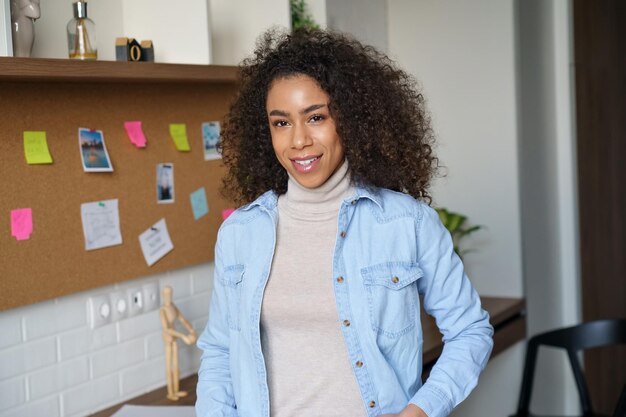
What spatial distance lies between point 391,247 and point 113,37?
1.30m

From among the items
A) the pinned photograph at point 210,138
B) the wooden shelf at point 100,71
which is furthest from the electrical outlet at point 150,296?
the wooden shelf at point 100,71

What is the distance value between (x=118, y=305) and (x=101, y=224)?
0.25 metres

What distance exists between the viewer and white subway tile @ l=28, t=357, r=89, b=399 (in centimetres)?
222

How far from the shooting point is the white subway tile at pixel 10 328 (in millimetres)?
2139

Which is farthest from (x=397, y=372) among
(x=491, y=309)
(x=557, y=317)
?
(x=557, y=317)

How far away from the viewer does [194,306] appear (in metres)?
2.78

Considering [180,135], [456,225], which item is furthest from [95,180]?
[456,225]

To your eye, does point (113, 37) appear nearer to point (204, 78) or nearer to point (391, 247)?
point (204, 78)

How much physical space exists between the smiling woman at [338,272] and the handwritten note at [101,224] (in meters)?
0.77

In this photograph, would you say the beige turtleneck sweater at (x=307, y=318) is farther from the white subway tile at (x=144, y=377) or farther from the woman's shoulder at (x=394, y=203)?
the white subway tile at (x=144, y=377)

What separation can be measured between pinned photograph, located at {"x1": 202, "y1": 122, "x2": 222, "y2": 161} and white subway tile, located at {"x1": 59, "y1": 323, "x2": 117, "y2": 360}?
65 cm

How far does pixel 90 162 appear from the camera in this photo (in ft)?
7.76

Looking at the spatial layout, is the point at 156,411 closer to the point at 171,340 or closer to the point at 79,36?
the point at 171,340

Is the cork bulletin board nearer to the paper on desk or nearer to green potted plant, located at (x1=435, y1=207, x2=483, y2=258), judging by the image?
the paper on desk
